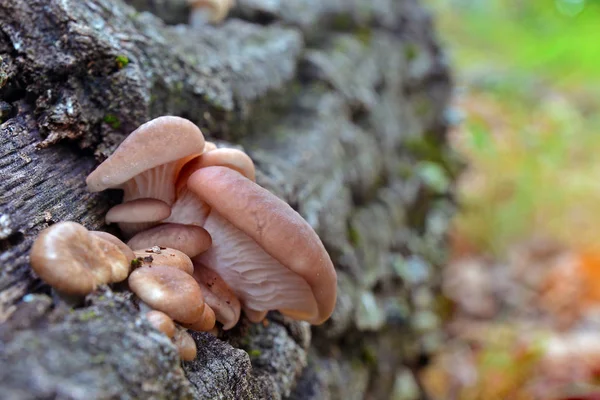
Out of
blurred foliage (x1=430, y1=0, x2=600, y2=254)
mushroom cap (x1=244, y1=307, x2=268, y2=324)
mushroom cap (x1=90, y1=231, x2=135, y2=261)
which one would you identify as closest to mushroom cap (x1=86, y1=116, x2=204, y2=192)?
mushroom cap (x1=90, y1=231, x2=135, y2=261)

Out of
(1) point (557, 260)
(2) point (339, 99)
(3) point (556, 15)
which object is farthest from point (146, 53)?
(3) point (556, 15)

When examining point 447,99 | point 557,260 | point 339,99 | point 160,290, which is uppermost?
point 160,290

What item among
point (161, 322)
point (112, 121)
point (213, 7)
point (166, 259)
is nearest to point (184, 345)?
point (161, 322)

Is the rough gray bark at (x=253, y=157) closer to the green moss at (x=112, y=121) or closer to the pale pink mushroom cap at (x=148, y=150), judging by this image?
the green moss at (x=112, y=121)

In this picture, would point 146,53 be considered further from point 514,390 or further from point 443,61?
point 443,61

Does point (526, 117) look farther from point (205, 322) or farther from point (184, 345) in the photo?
point (184, 345)

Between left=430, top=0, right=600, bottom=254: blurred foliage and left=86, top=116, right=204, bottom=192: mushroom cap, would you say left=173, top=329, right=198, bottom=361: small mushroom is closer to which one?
left=86, top=116, right=204, bottom=192: mushroom cap
